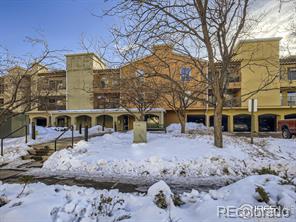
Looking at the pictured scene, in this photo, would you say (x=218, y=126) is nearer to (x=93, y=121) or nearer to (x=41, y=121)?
(x=93, y=121)

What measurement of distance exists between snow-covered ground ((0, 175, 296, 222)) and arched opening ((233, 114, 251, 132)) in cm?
3020

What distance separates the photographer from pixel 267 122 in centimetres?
3188

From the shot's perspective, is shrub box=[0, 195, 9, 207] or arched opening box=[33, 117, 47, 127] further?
arched opening box=[33, 117, 47, 127]

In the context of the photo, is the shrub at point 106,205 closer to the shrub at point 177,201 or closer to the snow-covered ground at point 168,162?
the shrub at point 177,201

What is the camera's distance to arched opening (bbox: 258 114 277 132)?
31.6m

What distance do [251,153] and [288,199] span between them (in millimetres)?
7004

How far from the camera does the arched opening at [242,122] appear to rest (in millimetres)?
32406

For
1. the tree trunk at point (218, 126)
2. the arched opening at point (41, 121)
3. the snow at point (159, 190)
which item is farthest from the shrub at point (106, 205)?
the arched opening at point (41, 121)

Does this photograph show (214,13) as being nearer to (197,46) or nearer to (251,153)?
(197,46)

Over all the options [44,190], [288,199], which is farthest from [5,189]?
[288,199]

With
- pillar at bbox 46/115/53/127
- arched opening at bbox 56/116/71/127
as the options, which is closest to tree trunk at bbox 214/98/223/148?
arched opening at bbox 56/116/71/127

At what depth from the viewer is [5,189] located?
450 centimetres

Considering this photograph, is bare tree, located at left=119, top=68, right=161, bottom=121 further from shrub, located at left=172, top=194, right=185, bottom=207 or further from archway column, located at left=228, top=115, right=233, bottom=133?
archway column, located at left=228, top=115, right=233, bottom=133

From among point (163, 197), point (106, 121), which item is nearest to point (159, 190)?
point (163, 197)
